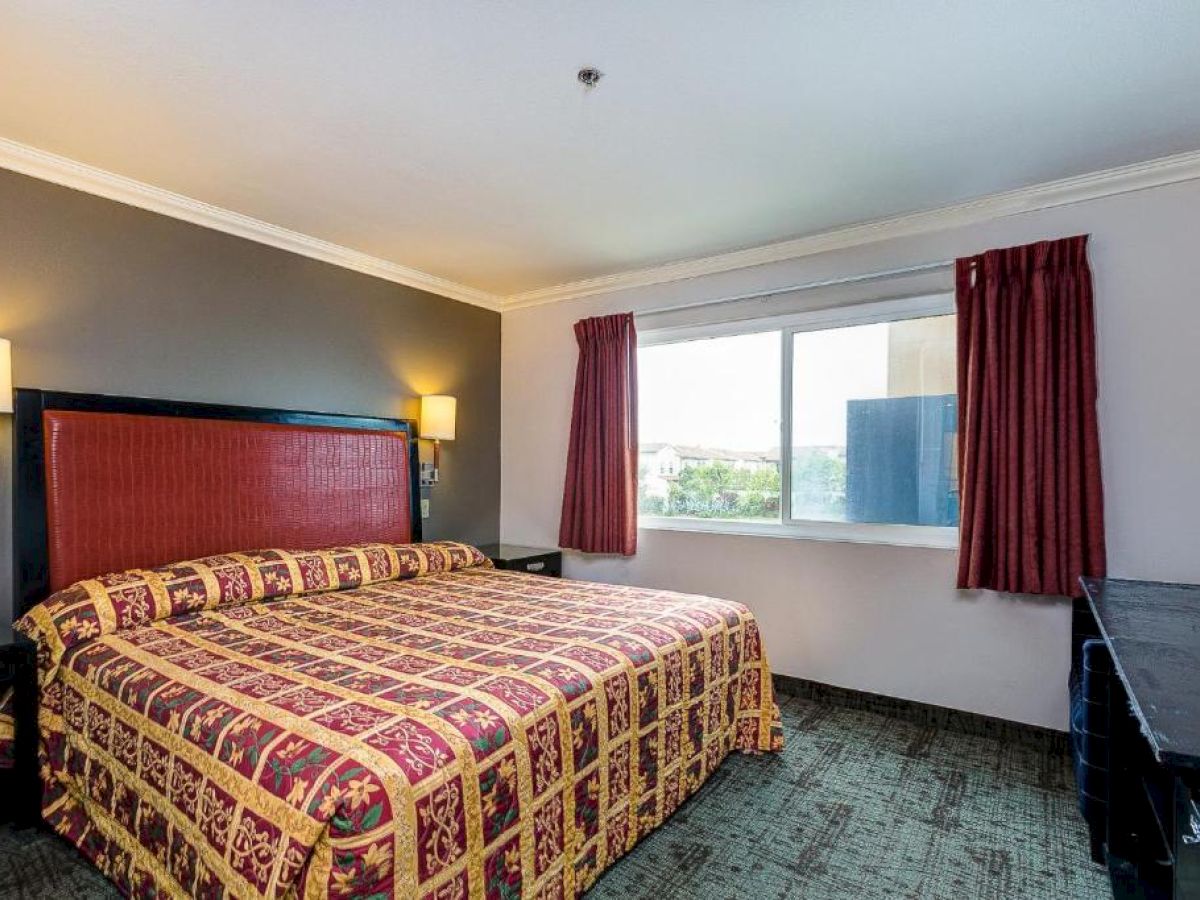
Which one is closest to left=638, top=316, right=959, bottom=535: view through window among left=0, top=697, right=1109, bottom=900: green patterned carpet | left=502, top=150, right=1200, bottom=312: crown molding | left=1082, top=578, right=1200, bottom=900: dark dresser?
left=502, top=150, right=1200, bottom=312: crown molding

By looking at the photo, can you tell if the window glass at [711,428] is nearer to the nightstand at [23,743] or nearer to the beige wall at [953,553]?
the beige wall at [953,553]

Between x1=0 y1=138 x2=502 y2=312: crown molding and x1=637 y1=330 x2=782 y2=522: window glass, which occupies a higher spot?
x1=0 y1=138 x2=502 y2=312: crown molding

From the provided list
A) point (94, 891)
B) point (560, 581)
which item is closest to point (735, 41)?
point (560, 581)

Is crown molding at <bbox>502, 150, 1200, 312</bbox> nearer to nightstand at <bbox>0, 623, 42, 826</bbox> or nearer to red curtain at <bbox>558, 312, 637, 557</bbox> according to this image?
red curtain at <bbox>558, 312, 637, 557</bbox>

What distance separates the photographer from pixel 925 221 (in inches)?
119

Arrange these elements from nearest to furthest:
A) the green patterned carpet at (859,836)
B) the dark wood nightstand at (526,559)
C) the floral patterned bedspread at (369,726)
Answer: the floral patterned bedspread at (369,726), the green patterned carpet at (859,836), the dark wood nightstand at (526,559)

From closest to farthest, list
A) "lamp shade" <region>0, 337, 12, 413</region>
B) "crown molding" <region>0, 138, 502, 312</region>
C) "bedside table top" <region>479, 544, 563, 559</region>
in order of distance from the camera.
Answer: "lamp shade" <region>0, 337, 12, 413</region> < "crown molding" <region>0, 138, 502, 312</region> < "bedside table top" <region>479, 544, 563, 559</region>

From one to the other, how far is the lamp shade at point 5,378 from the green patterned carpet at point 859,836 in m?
1.46

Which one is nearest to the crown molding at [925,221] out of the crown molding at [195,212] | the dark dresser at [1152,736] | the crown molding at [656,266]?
the crown molding at [656,266]

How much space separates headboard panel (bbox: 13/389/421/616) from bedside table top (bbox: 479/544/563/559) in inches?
23.2

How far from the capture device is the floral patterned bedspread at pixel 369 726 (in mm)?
1272

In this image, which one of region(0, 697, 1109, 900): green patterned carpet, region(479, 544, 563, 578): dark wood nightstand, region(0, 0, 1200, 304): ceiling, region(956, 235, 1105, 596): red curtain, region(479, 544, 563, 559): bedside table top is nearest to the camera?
region(0, 0, 1200, 304): ceiling

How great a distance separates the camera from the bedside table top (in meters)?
3.95

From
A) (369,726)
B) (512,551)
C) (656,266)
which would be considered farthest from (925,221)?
(369,726)
